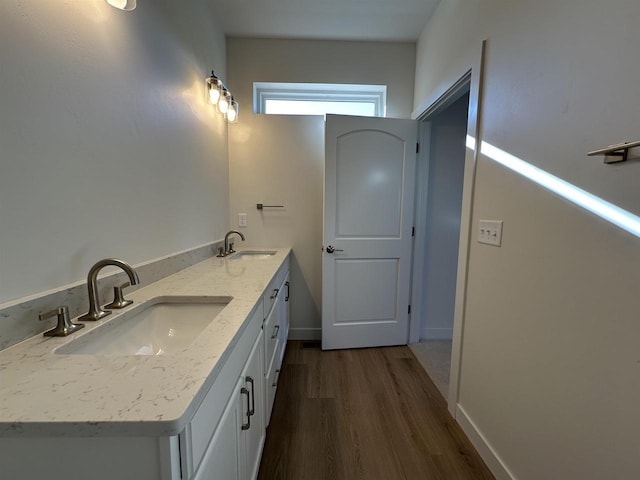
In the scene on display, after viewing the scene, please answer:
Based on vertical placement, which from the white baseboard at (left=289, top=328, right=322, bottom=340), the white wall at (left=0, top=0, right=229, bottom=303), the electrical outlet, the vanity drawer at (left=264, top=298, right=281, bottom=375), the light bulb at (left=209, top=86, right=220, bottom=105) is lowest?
the white baseboard at (left=289, top=328, right=322, bottom=340)

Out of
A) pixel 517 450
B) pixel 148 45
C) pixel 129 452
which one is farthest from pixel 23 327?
pixel 517 450

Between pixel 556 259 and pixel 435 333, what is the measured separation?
1.82m

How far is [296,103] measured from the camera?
2.50 metres

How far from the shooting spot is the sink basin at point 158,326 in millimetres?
849

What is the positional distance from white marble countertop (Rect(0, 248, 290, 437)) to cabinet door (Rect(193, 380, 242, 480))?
202mm

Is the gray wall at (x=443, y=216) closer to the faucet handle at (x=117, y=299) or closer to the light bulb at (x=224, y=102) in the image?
the light bulb at (x=224, y=102)

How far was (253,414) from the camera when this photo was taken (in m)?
1.06

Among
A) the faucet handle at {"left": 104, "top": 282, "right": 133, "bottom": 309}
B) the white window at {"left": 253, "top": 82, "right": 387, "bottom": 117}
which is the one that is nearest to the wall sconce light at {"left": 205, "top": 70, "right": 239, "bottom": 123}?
the white window at {"left": 253, "top": 82, "right": 387, "bottom": 117}

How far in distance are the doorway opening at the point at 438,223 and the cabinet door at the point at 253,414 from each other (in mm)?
1490

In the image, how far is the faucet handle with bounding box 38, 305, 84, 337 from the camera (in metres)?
0.74

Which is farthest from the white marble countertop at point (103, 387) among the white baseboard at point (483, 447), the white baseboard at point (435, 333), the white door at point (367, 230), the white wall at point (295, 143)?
the white baseboard at point (435, 333)

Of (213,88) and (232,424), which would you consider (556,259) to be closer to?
(232,424)

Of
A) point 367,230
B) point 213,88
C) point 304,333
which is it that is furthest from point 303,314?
point 213,88

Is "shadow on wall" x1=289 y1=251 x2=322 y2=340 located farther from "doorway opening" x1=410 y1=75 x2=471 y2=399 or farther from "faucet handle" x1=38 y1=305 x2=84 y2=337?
"faucet handle" x1=38 y1=305 x2=84 y2=337
